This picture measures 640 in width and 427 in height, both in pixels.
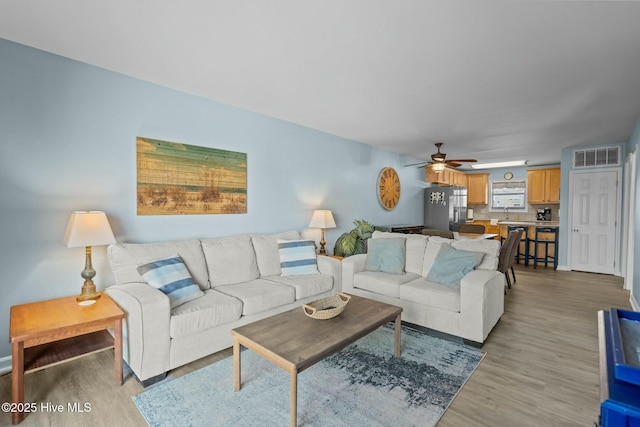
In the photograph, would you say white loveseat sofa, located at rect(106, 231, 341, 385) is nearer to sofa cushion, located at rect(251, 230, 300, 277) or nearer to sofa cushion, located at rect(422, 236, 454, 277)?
sofa cushion, located at rect(251, 230, 300, 277)

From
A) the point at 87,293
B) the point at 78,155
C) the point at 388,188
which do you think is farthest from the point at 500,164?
the point at 87,293

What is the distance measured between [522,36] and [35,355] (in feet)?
13.1

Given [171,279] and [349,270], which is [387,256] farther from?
[171,279]

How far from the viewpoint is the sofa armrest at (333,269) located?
11.9 ft

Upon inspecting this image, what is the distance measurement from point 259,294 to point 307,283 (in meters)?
0.60

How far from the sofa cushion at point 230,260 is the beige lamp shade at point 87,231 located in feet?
3.05

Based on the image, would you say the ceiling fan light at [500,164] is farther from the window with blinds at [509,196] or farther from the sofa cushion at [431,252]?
the sofa cushion at [431,252]

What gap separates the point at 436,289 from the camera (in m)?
3.00

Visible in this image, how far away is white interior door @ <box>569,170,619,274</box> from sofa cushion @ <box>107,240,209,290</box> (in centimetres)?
686

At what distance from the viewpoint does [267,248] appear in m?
3.58

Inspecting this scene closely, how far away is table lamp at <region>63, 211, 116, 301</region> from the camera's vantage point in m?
2.29

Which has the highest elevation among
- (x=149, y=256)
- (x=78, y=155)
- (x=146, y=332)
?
(x=78, y=155)

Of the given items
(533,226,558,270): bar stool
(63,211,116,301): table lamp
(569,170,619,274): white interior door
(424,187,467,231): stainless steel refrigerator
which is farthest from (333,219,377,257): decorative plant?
(569,170,619,274): white interior door

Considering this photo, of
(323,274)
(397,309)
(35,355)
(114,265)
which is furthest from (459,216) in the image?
(35,355)
